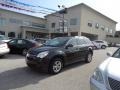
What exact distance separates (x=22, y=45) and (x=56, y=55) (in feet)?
19.6

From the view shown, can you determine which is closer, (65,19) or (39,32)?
(65,19)

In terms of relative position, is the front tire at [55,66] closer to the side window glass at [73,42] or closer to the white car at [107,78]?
the side window glass at [73,42]

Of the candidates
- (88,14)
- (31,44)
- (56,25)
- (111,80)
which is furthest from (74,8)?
(111,80)

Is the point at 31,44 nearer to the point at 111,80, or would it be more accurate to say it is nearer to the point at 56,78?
the point at 56,78

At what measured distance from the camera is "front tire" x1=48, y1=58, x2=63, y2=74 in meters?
5.86

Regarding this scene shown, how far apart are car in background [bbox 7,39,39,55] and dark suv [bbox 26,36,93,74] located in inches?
176

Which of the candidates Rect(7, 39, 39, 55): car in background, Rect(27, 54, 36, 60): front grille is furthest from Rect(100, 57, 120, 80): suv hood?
Rect(7, 39, 39, 55): car in background

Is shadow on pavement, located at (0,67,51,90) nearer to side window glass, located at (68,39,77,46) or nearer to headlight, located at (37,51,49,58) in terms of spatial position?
headlight, located at (37,51,49,58)

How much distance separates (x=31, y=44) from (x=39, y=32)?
2477cm

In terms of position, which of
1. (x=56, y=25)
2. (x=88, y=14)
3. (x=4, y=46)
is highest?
(x=88, y=14)

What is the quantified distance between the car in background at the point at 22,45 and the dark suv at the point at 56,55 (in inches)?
176

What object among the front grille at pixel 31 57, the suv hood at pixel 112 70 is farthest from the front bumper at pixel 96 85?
the front grille at pixel 31 57

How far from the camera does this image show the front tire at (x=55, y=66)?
5861 mm

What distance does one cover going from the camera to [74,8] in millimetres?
30141
